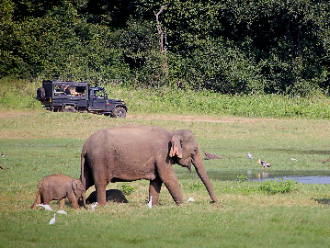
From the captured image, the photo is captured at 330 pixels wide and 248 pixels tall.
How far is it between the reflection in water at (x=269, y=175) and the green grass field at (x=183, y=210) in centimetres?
53

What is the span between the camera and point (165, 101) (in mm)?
38375

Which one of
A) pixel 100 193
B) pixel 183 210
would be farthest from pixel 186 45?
pixel 183 210

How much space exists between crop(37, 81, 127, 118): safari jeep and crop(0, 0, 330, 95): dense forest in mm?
8617

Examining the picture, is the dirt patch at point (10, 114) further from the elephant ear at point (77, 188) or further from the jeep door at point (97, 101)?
the elephant ear at point (77, 188)

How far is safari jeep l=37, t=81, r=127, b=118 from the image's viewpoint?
1284 inches

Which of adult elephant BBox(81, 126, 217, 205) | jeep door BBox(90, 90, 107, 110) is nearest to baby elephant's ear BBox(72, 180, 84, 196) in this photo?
adult elephant BBox(81, 126, 217, 205)

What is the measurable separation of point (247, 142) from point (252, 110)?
8.65 metres

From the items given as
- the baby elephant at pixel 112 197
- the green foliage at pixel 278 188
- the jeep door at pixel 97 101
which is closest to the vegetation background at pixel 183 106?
the green foliage at pixel 278 188

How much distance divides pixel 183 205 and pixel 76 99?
2200 cm

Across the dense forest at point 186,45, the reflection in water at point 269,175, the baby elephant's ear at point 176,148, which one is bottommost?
the reflection in water at point 269,175

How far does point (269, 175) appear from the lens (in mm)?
19438

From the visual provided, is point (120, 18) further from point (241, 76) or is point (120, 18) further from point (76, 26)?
point (241, 76)

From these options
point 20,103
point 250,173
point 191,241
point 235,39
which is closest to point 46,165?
point 250,173

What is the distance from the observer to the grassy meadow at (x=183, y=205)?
370 inches
